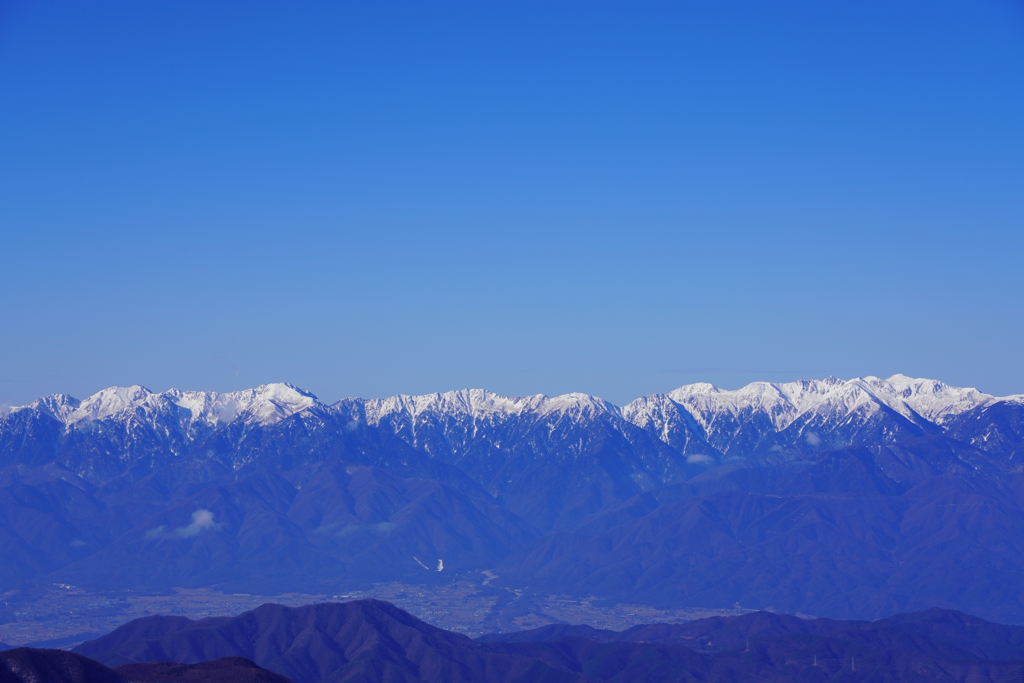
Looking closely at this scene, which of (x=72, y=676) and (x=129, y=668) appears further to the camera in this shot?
(x=129, y=668)

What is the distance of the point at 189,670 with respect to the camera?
580 ft

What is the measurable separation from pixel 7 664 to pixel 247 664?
126ft

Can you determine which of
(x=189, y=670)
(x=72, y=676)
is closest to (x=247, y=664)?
(x=189, y=670)

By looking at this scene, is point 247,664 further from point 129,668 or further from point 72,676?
point 72,676

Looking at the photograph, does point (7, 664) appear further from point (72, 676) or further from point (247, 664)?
point (247, 664)

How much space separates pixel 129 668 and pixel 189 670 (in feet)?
28.9

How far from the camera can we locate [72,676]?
155 metres

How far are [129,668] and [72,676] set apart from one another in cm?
1762

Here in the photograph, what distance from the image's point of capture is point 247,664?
181875 millimetres

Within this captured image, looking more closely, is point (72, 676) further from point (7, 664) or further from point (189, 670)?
point (189, 670)

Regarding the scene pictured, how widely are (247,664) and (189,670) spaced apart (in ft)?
29.6

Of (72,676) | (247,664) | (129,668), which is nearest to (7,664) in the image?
(72,676)

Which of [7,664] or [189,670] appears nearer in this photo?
[7,664]

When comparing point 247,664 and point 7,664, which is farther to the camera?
point 247,664
